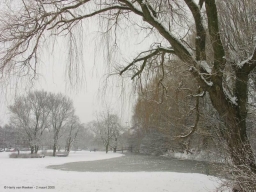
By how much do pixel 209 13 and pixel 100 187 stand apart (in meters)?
7.43

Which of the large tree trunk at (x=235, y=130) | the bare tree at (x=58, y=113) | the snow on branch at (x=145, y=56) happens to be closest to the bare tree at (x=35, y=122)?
the bare tree at (x=58, y=113)

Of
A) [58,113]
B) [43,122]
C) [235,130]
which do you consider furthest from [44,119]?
[235,130]

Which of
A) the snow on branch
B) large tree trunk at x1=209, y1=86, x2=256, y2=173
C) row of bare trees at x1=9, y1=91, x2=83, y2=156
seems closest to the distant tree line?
row of bare trees at x1=9, y1=91, x2=83, y2=156

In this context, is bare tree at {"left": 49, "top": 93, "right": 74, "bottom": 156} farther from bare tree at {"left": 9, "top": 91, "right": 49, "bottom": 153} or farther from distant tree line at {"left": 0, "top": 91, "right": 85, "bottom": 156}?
bare tree at {"left": 9, "top": 91, "right": 49, "bottom": 153}

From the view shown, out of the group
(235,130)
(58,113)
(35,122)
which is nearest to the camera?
(235,130)

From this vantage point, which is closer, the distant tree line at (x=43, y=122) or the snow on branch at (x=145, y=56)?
the snow on branch at (x=145, y=56)

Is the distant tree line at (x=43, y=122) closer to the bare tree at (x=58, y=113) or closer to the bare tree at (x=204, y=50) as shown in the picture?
the bare tree at (x=58, y=113)

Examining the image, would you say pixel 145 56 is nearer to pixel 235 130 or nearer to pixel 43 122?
pixel 235 130

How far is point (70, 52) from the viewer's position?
4.67 m

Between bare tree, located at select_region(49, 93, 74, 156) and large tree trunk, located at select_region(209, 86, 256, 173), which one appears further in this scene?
bare tree, located at select_region(49, 93, 74, 156)

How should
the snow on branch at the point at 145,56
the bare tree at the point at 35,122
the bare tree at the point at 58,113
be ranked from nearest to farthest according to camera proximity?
the snow on branch at the point at 145,56 < the bare tree at the point at 35,122 < the bare tree at the point at 58,113

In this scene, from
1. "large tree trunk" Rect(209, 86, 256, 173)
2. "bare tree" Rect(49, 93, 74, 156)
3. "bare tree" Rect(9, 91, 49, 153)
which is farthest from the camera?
"bare tree" Rect(49, 93, 74, 156)

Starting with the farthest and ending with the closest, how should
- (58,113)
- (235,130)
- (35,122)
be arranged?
(58,113) < (35,122) < (235,130)

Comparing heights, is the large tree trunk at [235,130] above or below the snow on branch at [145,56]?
below
